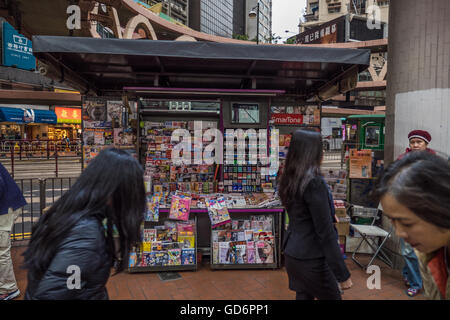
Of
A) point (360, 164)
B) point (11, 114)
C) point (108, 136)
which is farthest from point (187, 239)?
point (11, 114)

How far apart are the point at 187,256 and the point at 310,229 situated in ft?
8.19

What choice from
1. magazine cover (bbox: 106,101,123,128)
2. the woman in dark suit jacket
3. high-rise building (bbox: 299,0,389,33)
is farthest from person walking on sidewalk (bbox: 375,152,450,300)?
high-rise building (bbox: 299,0,389,33)

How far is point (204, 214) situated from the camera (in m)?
4.73

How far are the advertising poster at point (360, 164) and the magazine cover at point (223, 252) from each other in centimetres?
275

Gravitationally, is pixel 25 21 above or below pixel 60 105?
above

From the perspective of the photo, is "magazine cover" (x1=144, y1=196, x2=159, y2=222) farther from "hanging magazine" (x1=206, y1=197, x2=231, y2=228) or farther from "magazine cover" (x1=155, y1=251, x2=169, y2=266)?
"hanging magazine" (x1=206, y1=197, x2=231, y2=228)

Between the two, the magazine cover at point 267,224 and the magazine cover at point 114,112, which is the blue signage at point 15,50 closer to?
the magazine cover at point 114,112

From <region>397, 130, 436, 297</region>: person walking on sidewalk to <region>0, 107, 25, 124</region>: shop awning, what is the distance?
23.0 meters

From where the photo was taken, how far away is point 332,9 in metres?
54.6

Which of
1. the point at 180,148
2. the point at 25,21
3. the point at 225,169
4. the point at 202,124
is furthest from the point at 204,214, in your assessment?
the point at 25,21

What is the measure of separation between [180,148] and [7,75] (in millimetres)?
21373

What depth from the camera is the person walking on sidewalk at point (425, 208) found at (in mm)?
975

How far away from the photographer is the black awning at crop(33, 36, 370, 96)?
3.63 meters
